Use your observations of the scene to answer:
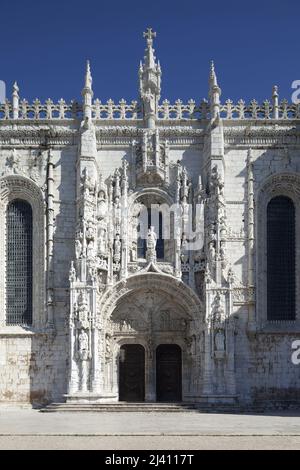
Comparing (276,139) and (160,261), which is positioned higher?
(276,139)

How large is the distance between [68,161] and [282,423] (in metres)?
16.3

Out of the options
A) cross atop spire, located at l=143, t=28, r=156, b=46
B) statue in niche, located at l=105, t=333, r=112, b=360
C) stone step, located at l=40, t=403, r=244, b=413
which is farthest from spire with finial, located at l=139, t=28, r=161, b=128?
stone step, located at l=40, t=403, r=244, b=413

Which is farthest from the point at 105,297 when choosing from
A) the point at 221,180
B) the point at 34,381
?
the point at 221,180

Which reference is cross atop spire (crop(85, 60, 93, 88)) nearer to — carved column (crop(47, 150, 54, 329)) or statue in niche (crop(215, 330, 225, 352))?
carved column (crop(47, 150, 54, 329))

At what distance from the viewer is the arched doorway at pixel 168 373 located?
3384cm

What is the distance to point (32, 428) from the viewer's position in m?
21.2

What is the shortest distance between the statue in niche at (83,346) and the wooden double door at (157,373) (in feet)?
8.34

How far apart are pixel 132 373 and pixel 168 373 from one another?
1.51 meters

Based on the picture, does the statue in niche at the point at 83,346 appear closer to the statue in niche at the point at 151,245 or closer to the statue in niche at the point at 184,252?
the statue in niche at the point at 151,245

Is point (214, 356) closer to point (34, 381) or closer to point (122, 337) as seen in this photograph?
point (122, 337)

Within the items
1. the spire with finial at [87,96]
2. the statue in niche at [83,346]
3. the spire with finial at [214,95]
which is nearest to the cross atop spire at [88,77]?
the spire with finial at [87,96]

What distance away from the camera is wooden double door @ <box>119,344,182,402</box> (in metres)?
33.8

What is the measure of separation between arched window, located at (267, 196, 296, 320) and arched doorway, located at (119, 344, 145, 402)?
226 inches
